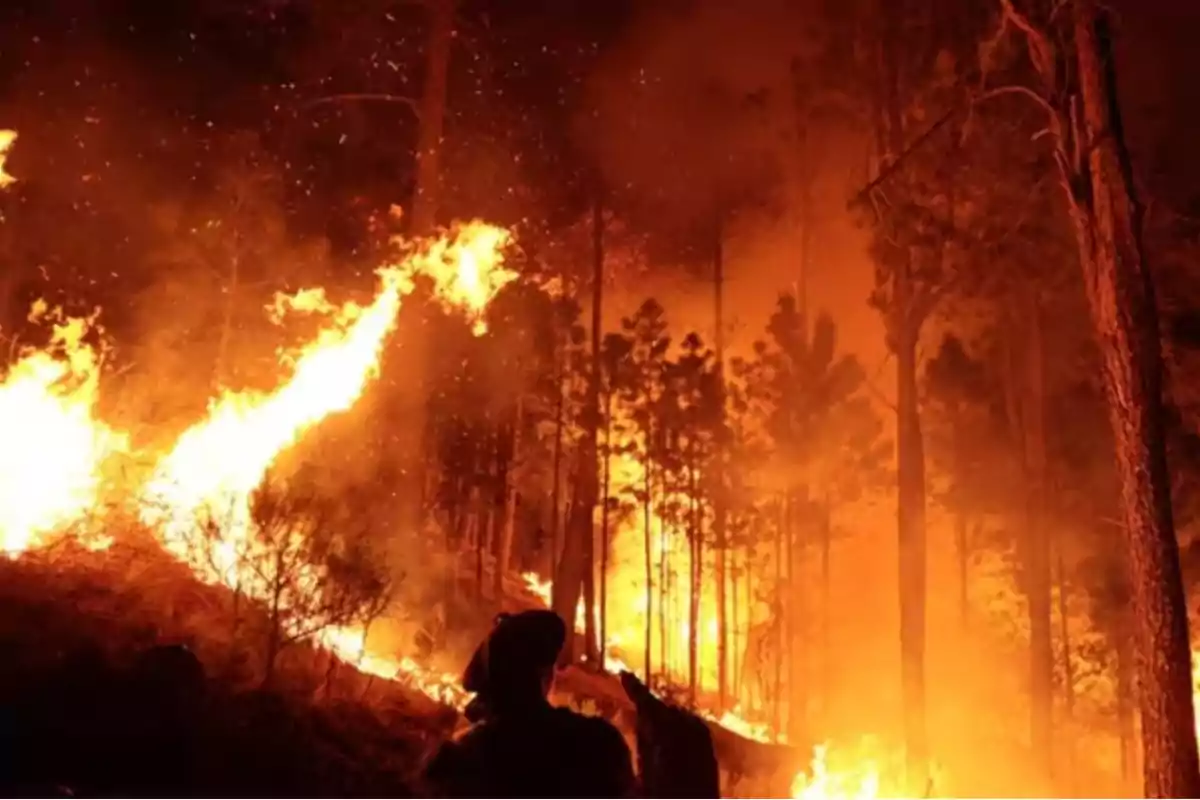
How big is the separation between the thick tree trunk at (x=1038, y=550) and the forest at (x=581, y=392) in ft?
0.34

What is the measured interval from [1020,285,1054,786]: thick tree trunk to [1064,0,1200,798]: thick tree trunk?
933 centimetres

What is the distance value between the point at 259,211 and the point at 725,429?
11569mm

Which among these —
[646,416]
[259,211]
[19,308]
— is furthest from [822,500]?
[19,308]

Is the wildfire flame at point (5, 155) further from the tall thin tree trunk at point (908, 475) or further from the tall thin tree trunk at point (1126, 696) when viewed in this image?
the tall thin tree trunk at point (1126, 696)

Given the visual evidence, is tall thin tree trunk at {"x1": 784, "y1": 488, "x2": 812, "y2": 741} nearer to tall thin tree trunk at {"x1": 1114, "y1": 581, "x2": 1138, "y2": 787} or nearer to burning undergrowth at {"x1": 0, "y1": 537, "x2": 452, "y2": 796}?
tall thin tree trunk at {"x1": 1114, "y1": 581, "x2": 1138, "y2": 787}

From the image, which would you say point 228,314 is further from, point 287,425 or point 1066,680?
point 1066,680

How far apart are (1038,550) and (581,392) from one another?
32.7 ft

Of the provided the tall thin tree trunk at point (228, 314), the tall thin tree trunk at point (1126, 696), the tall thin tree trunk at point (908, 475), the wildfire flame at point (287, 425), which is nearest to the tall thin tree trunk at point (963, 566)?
the tall thin tree trunk at point (1126, 696)

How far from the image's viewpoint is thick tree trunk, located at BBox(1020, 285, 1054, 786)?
63.4 feet

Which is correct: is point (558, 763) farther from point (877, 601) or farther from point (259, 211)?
point (877, 601)

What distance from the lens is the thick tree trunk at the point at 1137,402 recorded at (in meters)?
8.80

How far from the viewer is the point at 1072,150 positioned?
9836 mm

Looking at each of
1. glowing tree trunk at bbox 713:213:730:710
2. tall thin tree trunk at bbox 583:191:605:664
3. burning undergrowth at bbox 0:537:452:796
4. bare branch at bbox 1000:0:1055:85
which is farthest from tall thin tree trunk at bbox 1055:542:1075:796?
burning undergrowth at bbox 0:537:452:796

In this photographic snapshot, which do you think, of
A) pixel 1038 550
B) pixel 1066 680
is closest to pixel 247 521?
pixel 1038 550
